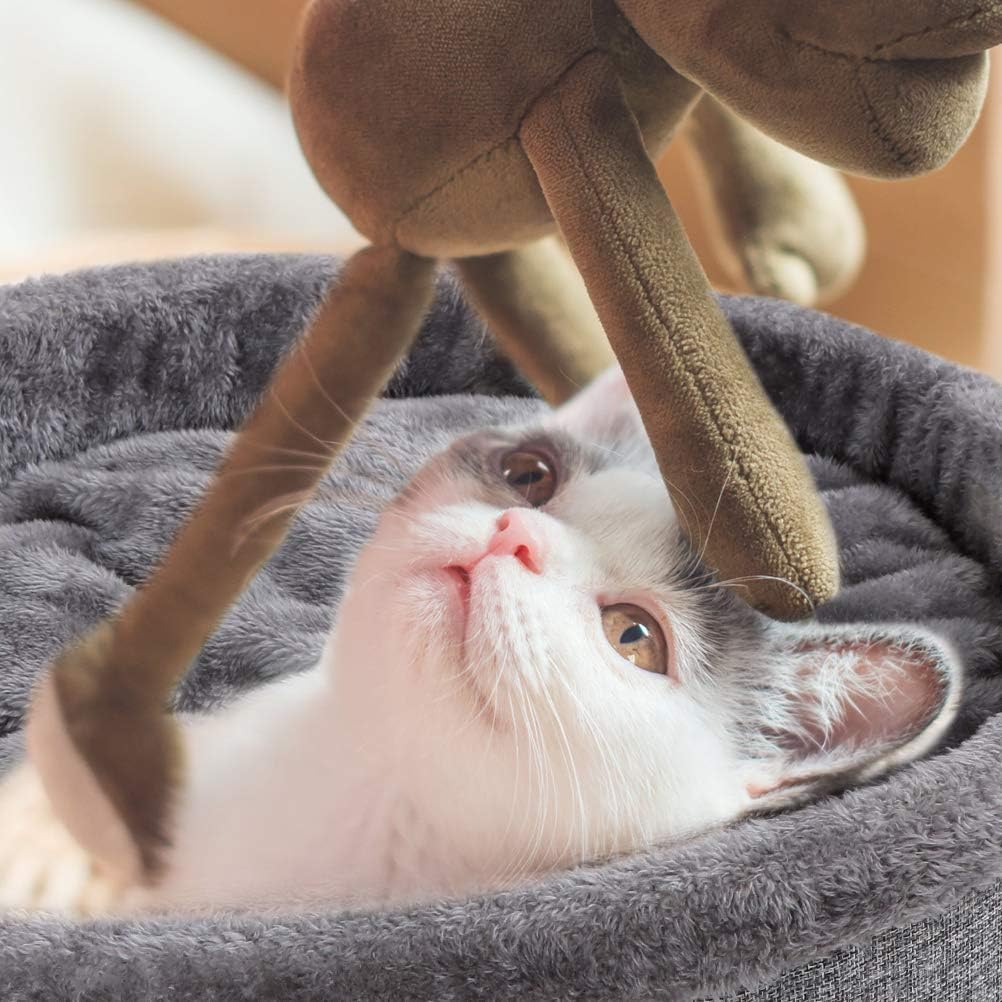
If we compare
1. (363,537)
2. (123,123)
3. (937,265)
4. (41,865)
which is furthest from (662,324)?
(937,265)

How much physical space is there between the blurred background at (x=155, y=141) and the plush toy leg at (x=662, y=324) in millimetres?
183

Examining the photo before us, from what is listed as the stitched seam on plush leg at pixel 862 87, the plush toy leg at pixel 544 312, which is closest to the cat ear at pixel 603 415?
the plush toy leg at pixel 544 312

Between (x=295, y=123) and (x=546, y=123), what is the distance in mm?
129

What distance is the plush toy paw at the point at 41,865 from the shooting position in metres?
0.46

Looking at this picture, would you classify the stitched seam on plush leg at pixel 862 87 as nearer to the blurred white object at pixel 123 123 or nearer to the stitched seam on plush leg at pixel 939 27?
the stitched seam on plush leg at pixel 939 27

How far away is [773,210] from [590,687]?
0.32 m

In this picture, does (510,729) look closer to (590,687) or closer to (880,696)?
(590,687)

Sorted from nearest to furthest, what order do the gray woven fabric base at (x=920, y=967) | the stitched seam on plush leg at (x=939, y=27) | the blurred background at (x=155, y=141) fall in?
the stitched seam on plush leg at (x=939, y=27)
the gray woven fabric base at (x=920, y=967)
the blurred background at (x=155, y=141)

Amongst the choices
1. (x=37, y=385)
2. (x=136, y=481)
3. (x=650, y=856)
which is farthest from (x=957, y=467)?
(x=37, y=385)

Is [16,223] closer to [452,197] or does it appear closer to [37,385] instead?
[37,385]

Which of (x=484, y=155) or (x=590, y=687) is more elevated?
(x=484, y=155)

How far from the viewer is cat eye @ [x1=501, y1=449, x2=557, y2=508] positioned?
59 cm

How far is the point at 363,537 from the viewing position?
1.94 feet

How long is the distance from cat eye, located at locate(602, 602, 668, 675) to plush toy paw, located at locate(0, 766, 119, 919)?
0.24 meters
